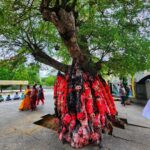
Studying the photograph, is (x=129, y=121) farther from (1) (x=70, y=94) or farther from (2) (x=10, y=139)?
(2) (x=10, y=139)

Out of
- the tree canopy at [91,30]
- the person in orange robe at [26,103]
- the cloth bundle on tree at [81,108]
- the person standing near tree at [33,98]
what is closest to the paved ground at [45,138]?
the cloth bundle on tree at [81,108]

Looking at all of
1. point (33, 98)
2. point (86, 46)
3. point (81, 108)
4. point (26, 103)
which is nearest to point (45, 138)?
point (81, 108)

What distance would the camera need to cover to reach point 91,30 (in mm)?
6289

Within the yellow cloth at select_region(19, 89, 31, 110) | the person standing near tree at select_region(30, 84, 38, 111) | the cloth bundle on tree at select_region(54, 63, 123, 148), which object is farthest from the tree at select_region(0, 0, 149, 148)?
the yellow cloth at select_region(19, 89, 31, 110)

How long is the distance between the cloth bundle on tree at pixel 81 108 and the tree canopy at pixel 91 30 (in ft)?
1.93

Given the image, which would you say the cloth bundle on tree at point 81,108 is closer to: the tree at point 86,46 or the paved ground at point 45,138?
the tree at point 86,46

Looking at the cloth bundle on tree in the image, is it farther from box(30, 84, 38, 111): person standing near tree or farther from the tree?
box(30, 84, 38, 111): person standing near tree

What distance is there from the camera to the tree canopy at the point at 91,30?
5.41 metres

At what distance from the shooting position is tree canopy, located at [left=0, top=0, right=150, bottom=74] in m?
5.41

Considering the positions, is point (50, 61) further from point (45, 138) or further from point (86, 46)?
point (45, 138)

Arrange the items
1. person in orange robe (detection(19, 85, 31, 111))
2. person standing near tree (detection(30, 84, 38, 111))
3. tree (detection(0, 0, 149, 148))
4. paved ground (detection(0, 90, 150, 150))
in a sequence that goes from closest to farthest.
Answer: tree (detection(0, 0, 149, 148)) < paved ground (detection(0, 90, 150, 150)) < person standing near tree (detection(30, 84, 38, 111)) < person in orange robe (detection(19, 85, 31, 111))

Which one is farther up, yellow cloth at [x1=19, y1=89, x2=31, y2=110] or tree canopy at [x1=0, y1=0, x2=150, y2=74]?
tree canopy at [x1=0, y1=0, x2=150, y2=74]

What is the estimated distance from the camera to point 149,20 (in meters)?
7.09

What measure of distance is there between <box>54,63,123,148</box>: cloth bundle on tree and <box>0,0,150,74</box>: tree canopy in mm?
587
